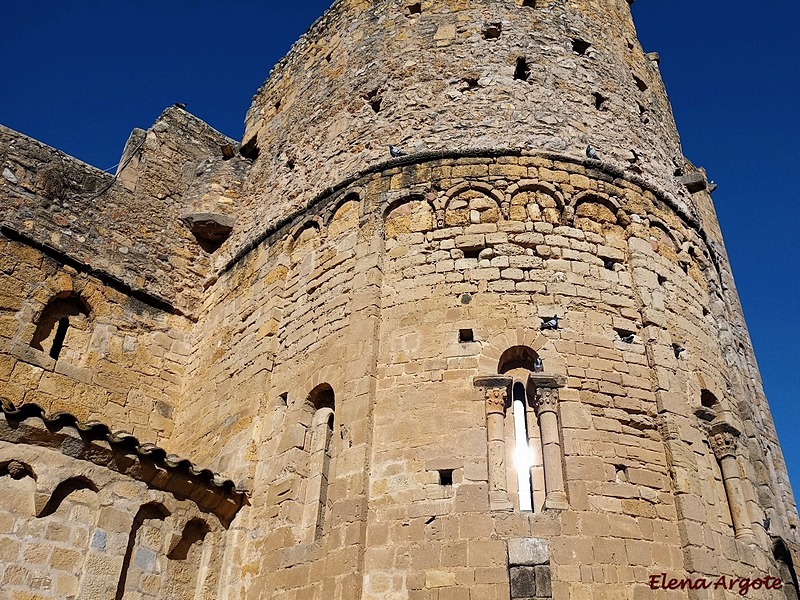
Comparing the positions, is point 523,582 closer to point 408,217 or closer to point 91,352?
point 408,217

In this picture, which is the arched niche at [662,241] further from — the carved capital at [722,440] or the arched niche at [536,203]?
the carved capital at [722,440]

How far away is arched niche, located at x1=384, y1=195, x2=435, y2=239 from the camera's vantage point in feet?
26.4

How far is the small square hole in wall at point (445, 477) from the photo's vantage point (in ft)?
20.9

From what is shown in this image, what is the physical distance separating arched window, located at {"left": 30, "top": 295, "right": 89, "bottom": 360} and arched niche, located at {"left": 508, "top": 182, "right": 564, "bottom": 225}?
18.4 ft

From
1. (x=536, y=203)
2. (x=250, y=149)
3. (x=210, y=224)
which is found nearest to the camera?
(x=536, y=203)

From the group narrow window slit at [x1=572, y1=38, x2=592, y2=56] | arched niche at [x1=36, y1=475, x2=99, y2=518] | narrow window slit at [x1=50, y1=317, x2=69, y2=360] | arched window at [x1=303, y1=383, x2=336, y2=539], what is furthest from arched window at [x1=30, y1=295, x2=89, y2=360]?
narrow window slit at [x1=572, y1=38, x2=592, y2=56]

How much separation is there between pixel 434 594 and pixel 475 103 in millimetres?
5565

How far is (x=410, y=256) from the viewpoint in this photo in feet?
25.7

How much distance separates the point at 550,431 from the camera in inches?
259

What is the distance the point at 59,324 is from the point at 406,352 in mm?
4928

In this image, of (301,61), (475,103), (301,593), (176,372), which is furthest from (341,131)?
(301,593)

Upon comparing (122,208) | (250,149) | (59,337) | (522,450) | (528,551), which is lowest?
(528,551)

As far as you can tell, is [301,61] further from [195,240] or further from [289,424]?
[289,424]

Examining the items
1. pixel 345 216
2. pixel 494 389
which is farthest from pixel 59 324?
pixel 494 389
